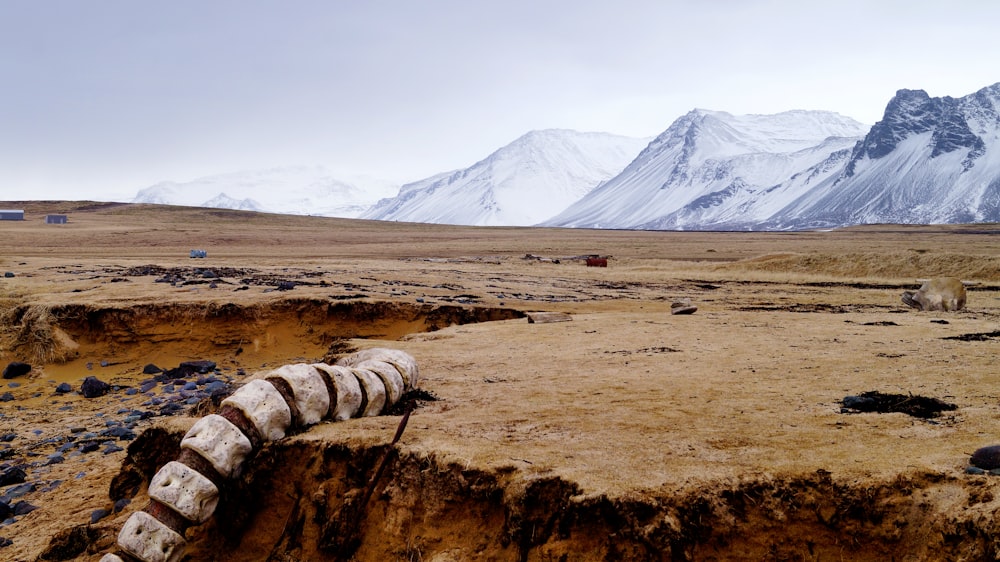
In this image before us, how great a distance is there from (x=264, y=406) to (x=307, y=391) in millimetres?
359

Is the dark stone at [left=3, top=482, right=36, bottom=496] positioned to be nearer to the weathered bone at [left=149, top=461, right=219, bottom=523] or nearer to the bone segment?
the bone segment

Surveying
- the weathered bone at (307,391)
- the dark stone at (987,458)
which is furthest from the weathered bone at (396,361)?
the dark stone at (987,458)

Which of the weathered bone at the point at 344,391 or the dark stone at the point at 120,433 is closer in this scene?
the weathered bone at the point at 344,391

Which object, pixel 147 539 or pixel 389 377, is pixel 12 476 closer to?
pixel 147 539

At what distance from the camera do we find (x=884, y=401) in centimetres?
588

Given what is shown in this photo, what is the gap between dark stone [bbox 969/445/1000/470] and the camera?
4.05 metres

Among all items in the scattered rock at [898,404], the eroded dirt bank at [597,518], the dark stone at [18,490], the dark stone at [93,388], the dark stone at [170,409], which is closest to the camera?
the eroded dirt bank at [597,518]

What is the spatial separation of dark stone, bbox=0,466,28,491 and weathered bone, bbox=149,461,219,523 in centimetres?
321

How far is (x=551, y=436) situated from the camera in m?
5.22

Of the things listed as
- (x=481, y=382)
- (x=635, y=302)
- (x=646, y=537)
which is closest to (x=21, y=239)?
(x=635, y=302)

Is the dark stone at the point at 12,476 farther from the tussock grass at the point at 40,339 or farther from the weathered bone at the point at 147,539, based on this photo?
the tussock grass at the point at 40,339

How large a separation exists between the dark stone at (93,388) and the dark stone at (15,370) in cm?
127

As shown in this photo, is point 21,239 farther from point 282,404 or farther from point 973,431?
point 973,431

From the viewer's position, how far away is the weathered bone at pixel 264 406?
16.8ft
